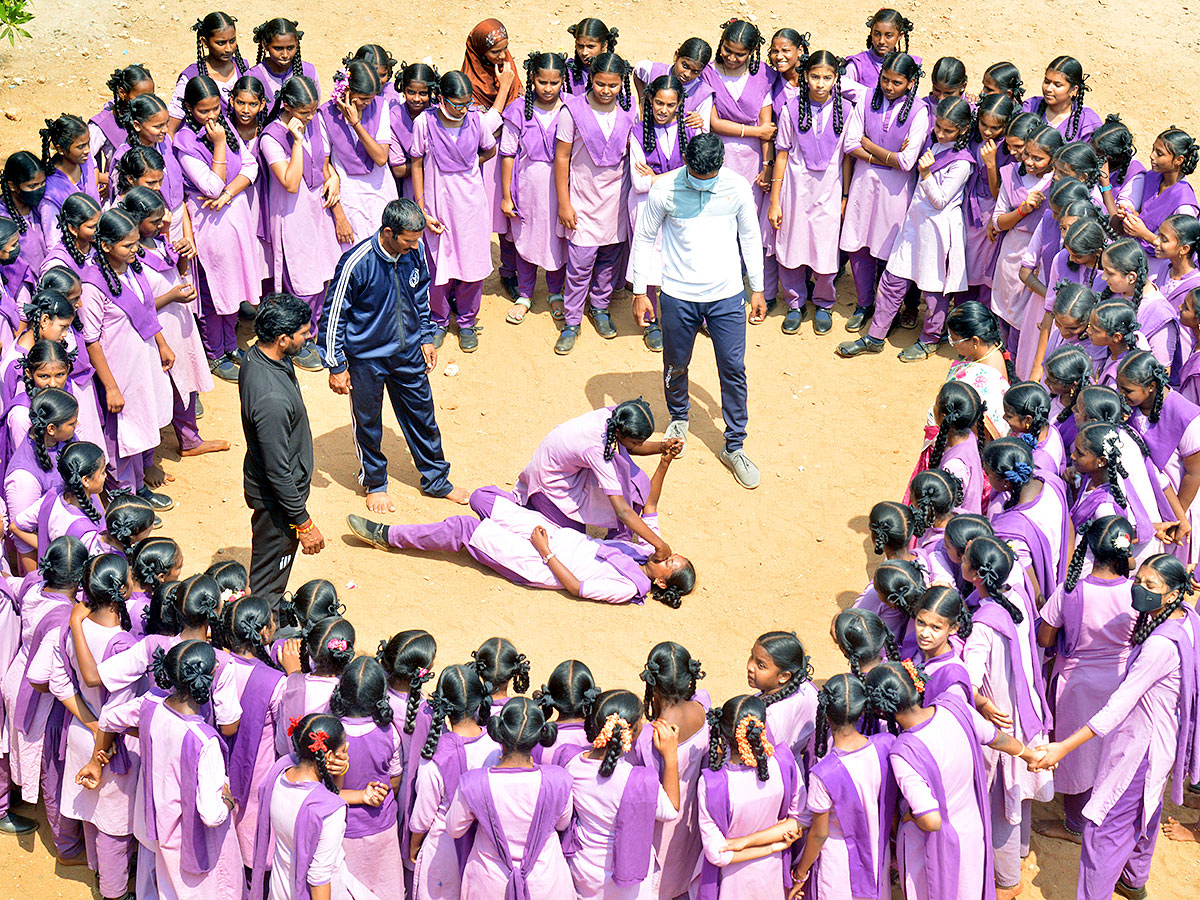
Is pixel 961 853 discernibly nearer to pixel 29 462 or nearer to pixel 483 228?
pixel 29 462

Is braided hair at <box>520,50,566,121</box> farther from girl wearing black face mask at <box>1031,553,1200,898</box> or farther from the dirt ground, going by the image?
girl wearing black face mask at <box>1031,553,1200,898</box>

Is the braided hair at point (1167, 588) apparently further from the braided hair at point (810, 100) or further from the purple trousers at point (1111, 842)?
the braided hair at point (810, 100)

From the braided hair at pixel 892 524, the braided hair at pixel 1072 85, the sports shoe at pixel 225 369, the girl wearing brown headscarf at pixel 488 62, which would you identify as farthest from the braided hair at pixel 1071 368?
the sports shoe at pixel 225 369

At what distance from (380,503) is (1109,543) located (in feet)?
14.3

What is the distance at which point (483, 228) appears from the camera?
977cm

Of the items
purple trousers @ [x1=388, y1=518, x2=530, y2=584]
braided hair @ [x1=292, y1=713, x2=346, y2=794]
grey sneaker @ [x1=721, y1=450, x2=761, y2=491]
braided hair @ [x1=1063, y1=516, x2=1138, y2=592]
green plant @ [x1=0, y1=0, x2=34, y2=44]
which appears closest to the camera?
braided hair @ [x1=292, y1=713, x2=346, y2=794]

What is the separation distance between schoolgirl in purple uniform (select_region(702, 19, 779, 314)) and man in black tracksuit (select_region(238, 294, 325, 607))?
393 cm

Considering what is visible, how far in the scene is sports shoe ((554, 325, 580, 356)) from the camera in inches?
392

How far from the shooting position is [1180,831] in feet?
21.1

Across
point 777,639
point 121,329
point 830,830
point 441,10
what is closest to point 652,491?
point 777,639

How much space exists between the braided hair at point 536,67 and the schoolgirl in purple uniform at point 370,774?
5.29 metres

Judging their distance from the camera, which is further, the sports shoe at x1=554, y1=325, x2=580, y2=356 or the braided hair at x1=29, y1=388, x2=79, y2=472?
the sports shoe at x1=554, y1=325, x2=580, y2=356

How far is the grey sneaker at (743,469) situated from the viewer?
28.5ft

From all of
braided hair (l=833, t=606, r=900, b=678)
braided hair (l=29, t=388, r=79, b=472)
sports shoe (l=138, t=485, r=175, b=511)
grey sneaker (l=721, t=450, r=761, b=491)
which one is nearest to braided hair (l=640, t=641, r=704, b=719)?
braided hair (l=833, t=606, r=900, b=678)
